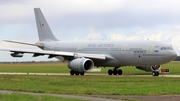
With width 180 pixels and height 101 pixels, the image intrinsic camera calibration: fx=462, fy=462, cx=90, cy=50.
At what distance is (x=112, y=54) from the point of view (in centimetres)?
5491

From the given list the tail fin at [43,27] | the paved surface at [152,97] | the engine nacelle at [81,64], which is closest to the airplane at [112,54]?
the engine nacelle at [81,64]

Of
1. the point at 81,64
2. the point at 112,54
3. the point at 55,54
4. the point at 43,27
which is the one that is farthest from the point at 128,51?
the point at 43,27

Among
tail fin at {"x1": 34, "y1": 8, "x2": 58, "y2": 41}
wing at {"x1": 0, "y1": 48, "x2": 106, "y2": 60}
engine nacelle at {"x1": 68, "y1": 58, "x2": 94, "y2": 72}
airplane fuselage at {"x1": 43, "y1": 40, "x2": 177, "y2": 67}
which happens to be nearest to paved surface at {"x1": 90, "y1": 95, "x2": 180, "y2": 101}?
airplane fuselage at {"x1": 43, "y1": 40, "x2": 177, "y2": 67}

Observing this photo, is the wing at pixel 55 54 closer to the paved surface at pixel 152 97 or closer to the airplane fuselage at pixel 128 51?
the airplane fuselage at pixel 128 51

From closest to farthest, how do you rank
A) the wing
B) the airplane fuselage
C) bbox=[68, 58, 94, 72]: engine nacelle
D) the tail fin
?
the airplane fuselage < bbox=[68, 58, 94, 72]: engine nacelle < the wing < the tail fin

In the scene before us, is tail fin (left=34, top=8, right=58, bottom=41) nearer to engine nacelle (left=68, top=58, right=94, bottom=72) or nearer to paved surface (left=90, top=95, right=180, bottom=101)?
engine nacelle (left=68, top=58, right=94, bottom=72)

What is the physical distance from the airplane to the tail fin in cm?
427

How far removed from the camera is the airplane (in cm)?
5012

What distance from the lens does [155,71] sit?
170 ft

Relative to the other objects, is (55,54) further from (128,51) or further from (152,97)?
(152,97)

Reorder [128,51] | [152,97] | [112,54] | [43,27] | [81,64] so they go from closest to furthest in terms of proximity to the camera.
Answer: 1. [152,97]
2. [81,64]
3. [128,51]
4. [112,54]
5. [43,27]

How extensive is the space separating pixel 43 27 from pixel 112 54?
655 inches

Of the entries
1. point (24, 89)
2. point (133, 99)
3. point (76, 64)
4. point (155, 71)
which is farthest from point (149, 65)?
point (133, 99)

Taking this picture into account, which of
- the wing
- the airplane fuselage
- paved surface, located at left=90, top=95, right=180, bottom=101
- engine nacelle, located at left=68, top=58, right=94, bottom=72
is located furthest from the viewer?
the wing
